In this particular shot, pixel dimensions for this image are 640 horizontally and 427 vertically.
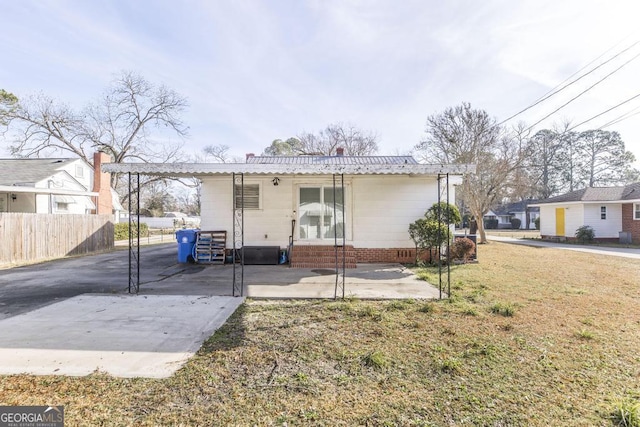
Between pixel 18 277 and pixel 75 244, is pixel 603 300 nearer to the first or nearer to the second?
pixel 18 277

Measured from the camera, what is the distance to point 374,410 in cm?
235

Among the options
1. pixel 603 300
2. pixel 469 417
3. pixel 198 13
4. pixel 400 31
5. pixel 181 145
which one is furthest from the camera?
pixel 181 145

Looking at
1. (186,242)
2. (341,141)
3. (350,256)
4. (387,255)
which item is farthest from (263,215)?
(341,141)

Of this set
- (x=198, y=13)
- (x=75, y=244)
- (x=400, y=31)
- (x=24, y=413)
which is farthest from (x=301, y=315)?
(x=75, y=244)

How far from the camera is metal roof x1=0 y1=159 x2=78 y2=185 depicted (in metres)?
15.5

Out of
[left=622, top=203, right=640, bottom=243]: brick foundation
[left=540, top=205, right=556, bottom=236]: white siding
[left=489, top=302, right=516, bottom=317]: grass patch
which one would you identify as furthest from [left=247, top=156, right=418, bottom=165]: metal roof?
[left=622, top=203, right=640, bottom=243]: brick foundation

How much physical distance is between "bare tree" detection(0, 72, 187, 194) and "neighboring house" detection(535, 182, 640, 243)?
32062 millimetres

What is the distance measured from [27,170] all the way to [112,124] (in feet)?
40.8

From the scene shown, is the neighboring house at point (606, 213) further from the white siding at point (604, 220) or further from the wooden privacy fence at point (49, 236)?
the wooden privacy fence at point (49, 236)

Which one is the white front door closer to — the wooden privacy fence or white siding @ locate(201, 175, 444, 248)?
white siding @ locate(201, 175, 444, 248)

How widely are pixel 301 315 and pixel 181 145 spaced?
29681 mm

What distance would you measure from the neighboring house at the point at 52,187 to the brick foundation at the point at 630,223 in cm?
3103

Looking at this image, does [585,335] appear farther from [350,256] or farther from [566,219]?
[566,219]

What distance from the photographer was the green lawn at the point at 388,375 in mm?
A: 2299
